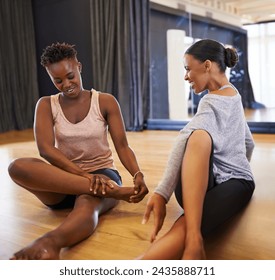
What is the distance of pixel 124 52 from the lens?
4359 mm

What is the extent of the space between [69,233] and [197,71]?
0.69 m

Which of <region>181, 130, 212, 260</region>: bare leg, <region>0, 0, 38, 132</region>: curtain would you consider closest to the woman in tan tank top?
<region>181, 130, 212, 260</region>: bare leg

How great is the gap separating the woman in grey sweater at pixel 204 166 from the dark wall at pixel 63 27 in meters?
3.66

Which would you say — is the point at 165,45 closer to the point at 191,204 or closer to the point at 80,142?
the point at 80,142

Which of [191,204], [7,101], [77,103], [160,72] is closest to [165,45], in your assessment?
[160,72]

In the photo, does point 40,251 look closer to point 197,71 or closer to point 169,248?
point 169,248

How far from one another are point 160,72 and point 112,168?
3552mm

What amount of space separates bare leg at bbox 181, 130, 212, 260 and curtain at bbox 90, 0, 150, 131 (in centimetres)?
337

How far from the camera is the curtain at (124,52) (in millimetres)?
4301

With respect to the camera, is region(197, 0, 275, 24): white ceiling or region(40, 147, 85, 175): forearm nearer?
region(40, 147, 85, 175): forearm

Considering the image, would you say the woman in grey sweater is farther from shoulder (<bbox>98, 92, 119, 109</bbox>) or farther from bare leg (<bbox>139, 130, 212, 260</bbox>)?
shoulder (<bbox>98, 92, 119, 109</bbox>)

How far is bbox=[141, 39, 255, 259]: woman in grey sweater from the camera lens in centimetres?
97

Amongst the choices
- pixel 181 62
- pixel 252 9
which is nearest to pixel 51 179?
pixel 181 62
